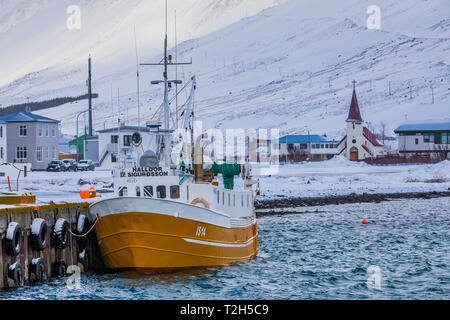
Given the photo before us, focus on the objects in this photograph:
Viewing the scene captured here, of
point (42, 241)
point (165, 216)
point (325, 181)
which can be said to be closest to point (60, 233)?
point (42, 241)

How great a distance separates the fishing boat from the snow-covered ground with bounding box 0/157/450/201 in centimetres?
2745

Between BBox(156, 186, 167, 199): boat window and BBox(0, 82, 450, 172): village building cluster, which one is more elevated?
BBox(0, 82, 450, 172): village building cluster

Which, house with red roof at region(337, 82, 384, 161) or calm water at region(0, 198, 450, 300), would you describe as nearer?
calm water at region(0, 198, 450, 300)

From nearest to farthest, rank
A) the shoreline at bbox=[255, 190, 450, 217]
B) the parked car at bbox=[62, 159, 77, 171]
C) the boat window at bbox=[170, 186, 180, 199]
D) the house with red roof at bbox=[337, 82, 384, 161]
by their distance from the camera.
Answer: the boat window at bbox=[170, 186, 180, 199], the shoreline at bbox=[255, 190, 450, 217], the parked car at bbox=[62, 159, 77, 171], the house with red roof at bbox=[337, 82, 384, 161]

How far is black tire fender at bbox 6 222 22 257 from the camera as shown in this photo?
28703 mm

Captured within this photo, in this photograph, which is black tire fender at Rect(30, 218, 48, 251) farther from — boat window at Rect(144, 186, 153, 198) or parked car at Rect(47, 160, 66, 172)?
parked car at Rect(47, 160, 66, 172)

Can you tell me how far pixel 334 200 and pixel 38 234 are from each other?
52.6m

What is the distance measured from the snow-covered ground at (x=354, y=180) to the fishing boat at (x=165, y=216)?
4297 centimetres

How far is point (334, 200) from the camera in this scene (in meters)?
80.5

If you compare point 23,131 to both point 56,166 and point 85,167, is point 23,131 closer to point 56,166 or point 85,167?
point 56,166

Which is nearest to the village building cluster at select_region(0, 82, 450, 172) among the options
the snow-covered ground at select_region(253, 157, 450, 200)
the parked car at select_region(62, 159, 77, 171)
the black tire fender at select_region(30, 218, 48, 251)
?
the parked car at select_region(62, 159, 77, 171)
